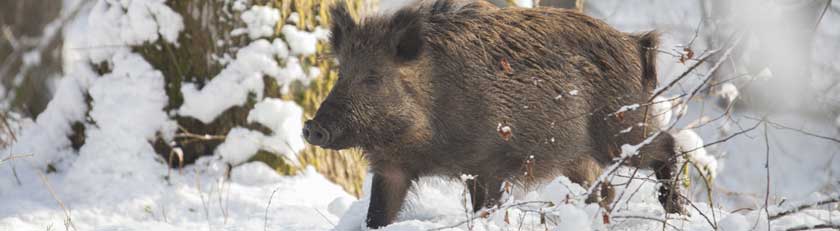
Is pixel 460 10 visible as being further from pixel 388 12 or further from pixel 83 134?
pixel 83 134

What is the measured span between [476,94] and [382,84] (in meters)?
0.50

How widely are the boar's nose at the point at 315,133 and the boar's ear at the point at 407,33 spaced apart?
678mm

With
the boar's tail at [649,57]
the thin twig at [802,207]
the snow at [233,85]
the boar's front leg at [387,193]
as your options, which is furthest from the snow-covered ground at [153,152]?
the thin twig at [802,207]

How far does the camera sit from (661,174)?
4.98m

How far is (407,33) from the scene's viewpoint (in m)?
4.37

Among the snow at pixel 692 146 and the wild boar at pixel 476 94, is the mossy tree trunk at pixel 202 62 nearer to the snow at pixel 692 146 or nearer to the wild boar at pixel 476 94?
the wild boar at pixel 476 94

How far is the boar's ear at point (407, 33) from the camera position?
435 centimetres

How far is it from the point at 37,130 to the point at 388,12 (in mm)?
3000

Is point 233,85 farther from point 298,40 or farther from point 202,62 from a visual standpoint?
point 298,40

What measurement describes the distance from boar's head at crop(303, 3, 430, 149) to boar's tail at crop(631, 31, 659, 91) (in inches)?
52.3

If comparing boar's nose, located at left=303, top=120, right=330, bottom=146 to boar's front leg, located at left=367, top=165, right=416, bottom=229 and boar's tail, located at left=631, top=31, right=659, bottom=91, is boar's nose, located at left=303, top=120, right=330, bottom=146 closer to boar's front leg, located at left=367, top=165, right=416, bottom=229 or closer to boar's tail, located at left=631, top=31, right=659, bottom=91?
boar's front leg, located at left=367, top=165, right=416, bottom=229

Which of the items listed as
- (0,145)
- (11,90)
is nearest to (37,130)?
(0,145)

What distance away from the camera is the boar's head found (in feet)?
13.9

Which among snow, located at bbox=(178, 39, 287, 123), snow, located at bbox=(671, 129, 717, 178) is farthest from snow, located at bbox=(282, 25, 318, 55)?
snow, located at bbox=(671, 129, 717, 178)
